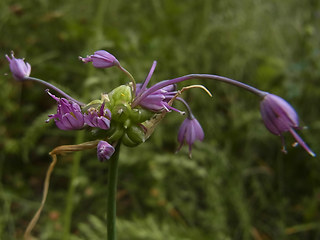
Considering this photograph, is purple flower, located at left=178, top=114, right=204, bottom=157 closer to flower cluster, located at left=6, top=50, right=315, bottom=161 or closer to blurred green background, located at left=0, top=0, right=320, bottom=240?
flower cluster, located at left=6, top=50, right=315, bottom=161

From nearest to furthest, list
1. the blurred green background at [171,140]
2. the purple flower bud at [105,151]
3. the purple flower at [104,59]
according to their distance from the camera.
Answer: the purple flower bud at [105,151] < the purple flower at [104,59] < the blurred green background at [171,140]

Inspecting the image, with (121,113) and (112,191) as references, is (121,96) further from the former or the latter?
(112,191)

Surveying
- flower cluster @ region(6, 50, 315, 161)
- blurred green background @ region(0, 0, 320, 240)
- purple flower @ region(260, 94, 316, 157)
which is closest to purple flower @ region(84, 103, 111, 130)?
flower cluster @ region(6, 50, 315, 161)

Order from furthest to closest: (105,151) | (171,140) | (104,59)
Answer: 1. (171,140)
2. (104,59)
3. (105,151)

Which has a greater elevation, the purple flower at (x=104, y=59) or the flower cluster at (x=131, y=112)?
the purple flower at (x=104, y=59)

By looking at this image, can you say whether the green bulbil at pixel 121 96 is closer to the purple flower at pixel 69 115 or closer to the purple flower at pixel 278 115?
the purple flower at pixel 69 115

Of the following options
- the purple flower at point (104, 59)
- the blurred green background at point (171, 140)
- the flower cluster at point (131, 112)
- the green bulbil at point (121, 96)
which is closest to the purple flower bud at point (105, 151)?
the flower cluster at point (131, 112)

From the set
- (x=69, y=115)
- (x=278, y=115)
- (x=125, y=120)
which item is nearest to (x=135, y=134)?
(x=125, y=120)

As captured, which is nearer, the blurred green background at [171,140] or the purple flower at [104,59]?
the purple flower at [104,59]
